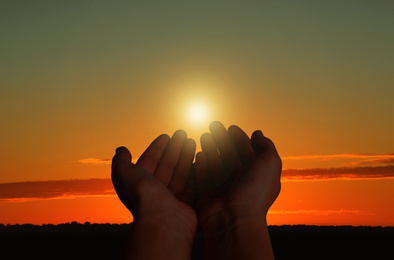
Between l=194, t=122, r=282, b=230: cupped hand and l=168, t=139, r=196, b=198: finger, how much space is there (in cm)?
10

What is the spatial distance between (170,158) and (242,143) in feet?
2.79

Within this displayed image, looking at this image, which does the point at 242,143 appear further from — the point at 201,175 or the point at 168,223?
the point at 168,223

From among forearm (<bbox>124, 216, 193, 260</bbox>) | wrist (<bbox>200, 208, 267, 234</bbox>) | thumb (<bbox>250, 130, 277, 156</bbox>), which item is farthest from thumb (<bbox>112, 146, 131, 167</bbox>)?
thumb (<bbox>250, 130, 277, 156</bbox>)

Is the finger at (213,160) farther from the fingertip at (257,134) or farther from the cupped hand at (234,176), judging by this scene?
Result: the fingertip at (257,134)

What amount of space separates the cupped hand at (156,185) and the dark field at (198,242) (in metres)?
7.52

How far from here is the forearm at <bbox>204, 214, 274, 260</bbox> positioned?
11.1ft

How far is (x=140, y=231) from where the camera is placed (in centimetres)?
349

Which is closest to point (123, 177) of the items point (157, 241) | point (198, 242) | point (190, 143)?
point (157, 241)

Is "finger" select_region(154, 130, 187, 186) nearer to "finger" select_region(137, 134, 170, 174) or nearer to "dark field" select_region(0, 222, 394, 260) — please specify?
"finger" select_region(137, 134, 170, 174)

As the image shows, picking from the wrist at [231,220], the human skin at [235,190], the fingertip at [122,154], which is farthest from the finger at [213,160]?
the fingertip at [122,154]

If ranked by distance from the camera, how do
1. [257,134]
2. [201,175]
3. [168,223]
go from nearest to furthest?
[168,223], [257,134], [201,175]

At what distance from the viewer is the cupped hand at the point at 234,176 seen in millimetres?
3840

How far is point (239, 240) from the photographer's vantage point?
3.50 metres

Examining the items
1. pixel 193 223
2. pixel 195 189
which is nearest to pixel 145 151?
pixel 195 189
